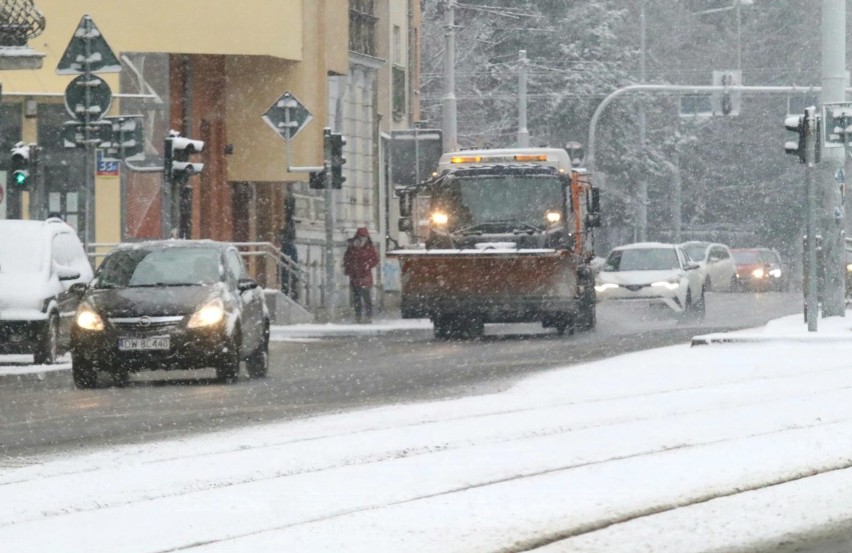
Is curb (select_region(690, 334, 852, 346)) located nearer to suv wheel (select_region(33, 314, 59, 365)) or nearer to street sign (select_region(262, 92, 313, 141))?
suv wheel (select_region(33, 314, 59, 365))

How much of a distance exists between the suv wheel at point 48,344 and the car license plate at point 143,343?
406 centimetres

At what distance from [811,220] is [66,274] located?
8.81 metres

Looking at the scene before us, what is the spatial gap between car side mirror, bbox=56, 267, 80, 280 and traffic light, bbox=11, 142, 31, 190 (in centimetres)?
677

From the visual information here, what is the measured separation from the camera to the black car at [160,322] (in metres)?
20.3

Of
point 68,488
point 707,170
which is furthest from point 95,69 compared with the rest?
point 707,170

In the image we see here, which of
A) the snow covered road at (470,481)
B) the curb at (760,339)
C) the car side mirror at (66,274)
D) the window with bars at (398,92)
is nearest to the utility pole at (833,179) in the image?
the curb at (760,339)

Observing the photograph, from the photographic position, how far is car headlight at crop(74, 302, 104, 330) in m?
20.4

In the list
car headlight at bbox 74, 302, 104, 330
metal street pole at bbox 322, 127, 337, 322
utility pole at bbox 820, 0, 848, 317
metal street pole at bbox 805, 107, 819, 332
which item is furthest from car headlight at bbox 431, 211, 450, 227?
car headlight at bbox 74, 302, 104, 330

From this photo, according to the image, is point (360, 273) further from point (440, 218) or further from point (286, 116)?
point (440, 218)

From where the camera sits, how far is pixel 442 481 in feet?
35.7

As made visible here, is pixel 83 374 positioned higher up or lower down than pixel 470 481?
lower down

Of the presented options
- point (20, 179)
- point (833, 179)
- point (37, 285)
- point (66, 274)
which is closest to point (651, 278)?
point (833, 179)

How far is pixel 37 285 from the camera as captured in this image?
24188 millimetres

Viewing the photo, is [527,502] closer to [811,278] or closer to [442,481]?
[442,481]
